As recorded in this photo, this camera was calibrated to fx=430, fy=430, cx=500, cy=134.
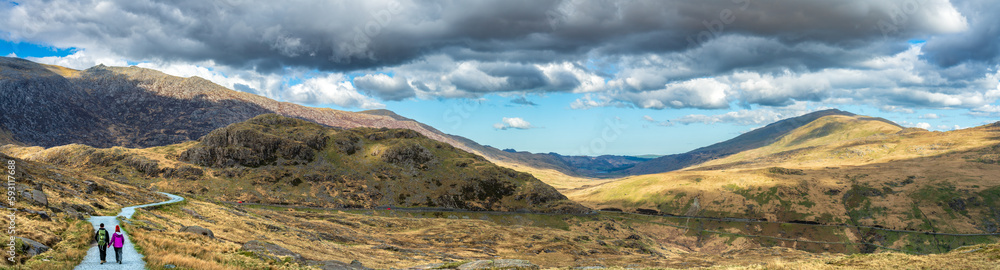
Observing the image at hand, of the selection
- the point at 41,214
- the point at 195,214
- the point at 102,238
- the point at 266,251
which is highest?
the point at 41,214

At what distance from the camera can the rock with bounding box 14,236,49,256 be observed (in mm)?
25036

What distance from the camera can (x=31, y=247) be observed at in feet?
84.5

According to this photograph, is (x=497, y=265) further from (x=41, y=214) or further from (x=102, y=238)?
(x=41, y=214)

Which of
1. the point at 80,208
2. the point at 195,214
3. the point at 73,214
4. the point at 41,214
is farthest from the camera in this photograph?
the point at 195,214

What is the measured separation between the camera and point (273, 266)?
115 ft

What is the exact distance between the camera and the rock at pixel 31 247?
25.0m

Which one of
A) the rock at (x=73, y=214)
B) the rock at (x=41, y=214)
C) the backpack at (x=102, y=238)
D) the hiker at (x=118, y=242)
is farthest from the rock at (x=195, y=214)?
the backpack at (x=102, y=238)

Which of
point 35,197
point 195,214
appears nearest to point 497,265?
point 35,197

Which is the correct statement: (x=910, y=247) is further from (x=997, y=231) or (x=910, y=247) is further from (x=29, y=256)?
(x=29, y=256)

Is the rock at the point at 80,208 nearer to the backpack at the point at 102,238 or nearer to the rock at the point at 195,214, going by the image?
the backpack at the point at 102,238

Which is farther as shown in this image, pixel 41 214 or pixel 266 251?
pixel 266 251

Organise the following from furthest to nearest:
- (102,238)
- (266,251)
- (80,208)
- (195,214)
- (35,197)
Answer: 1. (195,214)
2. (80,208)
3. (266,251)
4. (35,197)
5. (102,238)

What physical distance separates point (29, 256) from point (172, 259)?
6593 millimetres

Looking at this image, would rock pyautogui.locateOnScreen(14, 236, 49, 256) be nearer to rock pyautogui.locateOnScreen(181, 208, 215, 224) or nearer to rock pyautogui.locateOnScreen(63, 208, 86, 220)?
rock pyautogui.locateOnScreen(63, 208, 86, 220)
